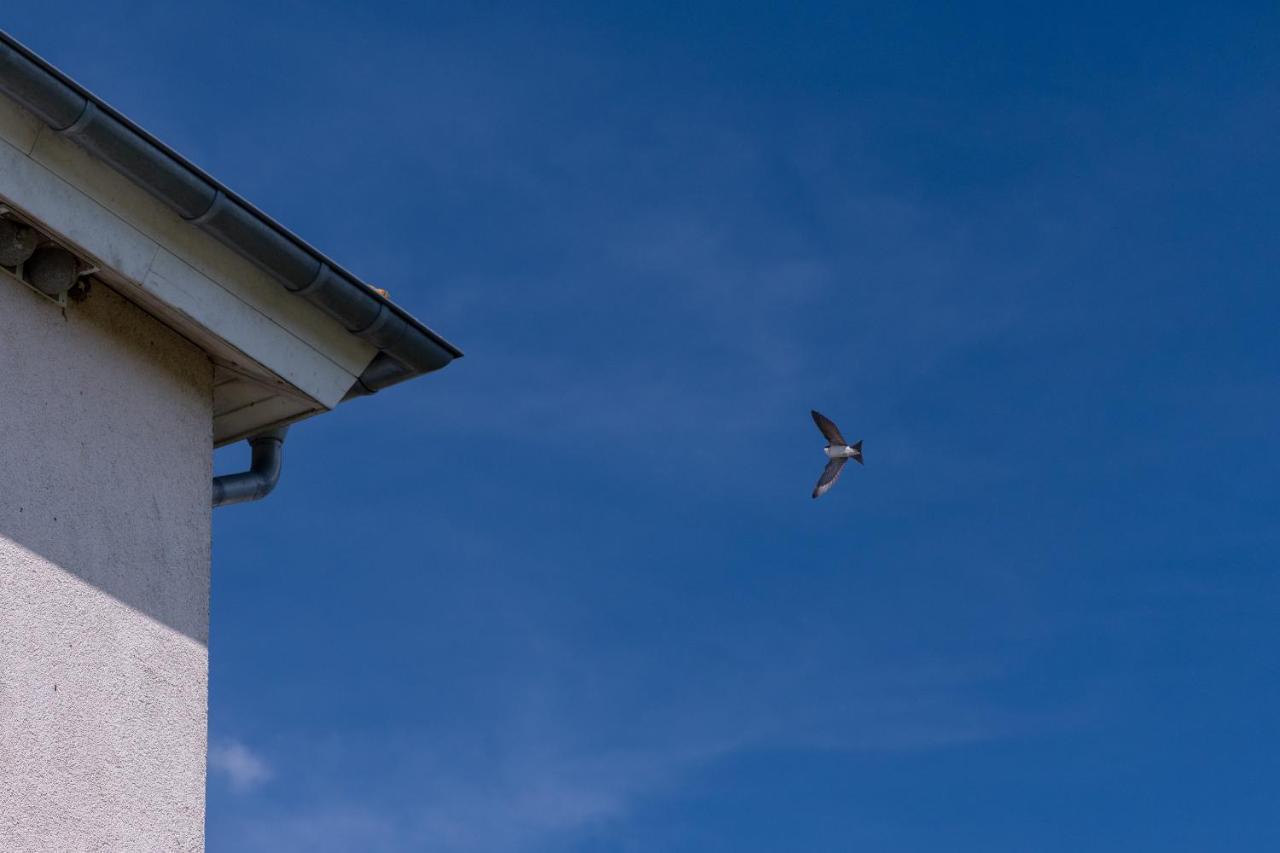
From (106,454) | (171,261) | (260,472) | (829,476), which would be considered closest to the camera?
(106,454)

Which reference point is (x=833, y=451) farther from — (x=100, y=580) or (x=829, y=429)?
(x=100, y=580)

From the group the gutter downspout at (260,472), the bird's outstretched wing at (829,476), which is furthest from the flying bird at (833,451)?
the gutter downspout at (260,472)

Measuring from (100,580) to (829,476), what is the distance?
373 inches

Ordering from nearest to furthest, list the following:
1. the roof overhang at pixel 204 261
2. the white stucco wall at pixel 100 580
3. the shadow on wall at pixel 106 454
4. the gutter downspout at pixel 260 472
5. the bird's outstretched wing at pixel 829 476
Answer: the white stucco wall at pixel 100 580
the shadow on wall at pixel 106 454
the roof overhang at pixel 204 261
the gutter downspout at pixel 260 472
the bird's outstretched wing at pixel 829 476

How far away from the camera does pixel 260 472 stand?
8.29 m

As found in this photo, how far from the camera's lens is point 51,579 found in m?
6.66

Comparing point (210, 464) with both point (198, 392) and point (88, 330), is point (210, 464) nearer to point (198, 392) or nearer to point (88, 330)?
point (198, 392)

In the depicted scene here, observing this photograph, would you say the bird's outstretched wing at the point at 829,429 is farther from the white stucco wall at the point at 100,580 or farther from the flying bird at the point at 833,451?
the white stucco wall at the point at 100,580

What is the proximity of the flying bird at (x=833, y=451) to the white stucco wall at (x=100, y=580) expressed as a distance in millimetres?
8526

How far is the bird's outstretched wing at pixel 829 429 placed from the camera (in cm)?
1572

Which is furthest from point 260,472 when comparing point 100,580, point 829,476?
point 829,476

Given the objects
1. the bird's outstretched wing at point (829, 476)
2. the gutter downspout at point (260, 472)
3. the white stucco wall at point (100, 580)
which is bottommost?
the white stucco wall at point (100, 580)

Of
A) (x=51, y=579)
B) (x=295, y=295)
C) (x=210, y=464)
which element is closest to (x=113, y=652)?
(x=51, y=579)

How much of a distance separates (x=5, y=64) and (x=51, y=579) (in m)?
1.74
